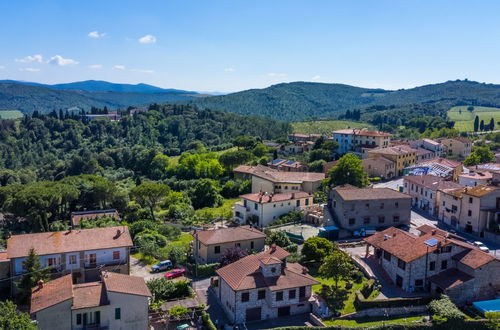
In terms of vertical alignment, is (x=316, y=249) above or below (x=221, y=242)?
below

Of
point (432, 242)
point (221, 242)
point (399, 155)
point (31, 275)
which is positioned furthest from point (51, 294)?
point (399, 155)

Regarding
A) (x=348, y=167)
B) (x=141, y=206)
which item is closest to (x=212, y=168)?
(x=141, y=206)

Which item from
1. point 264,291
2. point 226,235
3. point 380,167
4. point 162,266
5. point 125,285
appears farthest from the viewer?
point 380,167

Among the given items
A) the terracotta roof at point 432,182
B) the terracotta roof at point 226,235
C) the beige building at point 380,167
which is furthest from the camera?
the beige building at point 380,167

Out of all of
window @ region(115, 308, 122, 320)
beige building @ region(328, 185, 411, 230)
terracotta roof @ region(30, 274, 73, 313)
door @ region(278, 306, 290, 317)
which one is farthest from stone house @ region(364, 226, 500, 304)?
terracotta roof @ region(30, 274, 73, 313)

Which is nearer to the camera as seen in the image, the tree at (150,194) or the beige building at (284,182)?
the tree at (150,194)

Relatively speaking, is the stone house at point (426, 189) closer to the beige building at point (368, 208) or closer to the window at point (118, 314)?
the beige building at point (368, 208)

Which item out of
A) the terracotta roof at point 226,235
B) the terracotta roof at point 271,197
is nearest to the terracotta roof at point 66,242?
the terracotta roof at point 226,235

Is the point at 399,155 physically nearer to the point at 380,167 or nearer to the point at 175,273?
the point at 380,167
